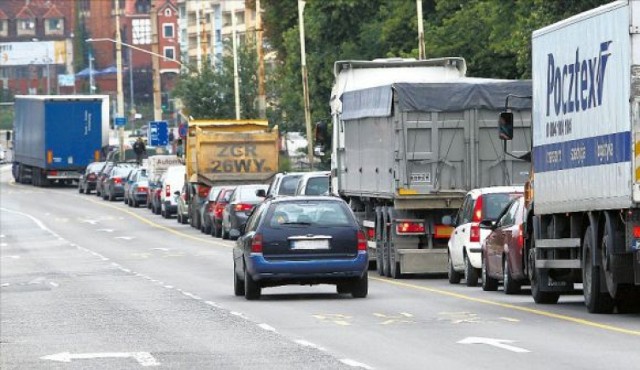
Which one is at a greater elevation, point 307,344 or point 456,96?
point 456,96

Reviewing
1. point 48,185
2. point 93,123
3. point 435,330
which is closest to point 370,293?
point 435,330

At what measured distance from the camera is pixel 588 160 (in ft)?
77.4

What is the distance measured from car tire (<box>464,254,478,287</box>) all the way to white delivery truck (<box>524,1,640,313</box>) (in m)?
4.87

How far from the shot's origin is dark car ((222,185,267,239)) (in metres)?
54.9

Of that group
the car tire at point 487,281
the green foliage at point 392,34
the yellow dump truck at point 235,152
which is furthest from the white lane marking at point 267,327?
the yellow dump truck at point 235,152

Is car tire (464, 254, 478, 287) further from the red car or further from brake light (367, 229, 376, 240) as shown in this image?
brake light (367, 229, 376, 240)

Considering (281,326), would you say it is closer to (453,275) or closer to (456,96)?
(453,275)

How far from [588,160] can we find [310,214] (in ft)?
20.3

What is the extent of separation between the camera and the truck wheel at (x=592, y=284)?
23.3 metres

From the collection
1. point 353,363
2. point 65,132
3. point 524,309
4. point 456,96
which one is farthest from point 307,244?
point 65,132

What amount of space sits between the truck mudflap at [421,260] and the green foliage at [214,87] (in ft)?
194

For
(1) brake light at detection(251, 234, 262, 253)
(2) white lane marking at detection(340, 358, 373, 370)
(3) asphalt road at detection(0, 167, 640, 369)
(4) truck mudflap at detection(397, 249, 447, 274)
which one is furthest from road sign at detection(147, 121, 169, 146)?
(2) white lane marking at detection(340, 358, 373, 370)

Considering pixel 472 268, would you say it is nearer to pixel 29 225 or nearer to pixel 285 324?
pixel 285 324

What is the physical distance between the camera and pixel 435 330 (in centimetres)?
2178
